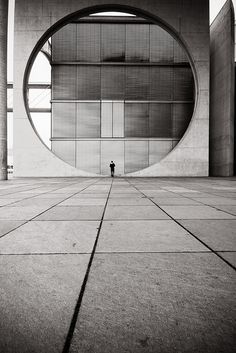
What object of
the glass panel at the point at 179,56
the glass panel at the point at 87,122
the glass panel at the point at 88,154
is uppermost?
the glass panel at the point at 179,56

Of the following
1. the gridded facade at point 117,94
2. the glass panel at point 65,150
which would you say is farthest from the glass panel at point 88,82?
the glass panel at point 65,150

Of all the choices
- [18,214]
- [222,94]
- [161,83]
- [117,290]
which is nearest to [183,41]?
[222,94]

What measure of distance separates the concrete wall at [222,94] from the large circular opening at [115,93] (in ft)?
9.42

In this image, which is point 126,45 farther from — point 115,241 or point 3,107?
point 115,241

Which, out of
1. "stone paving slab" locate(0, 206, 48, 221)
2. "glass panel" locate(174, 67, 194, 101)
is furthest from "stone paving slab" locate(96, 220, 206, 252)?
"glass panel" locate(174, 67, 194, 101)

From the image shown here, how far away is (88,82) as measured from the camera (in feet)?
72.2

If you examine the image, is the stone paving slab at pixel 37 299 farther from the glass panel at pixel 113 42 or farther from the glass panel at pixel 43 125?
the glass panel at pixel 113 42

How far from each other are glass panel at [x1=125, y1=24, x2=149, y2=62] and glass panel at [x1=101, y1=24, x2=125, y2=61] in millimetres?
452

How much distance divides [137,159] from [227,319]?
21.1 m

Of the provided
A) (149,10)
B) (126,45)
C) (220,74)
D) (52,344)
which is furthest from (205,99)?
(52,344)

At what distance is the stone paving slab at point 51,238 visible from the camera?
6.15 feet

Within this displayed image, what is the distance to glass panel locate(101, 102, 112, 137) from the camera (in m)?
21.8

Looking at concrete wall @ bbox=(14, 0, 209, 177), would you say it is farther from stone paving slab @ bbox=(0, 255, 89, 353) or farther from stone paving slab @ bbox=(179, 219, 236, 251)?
stone paving slab @ bbox=(0, 255, 89, 353)

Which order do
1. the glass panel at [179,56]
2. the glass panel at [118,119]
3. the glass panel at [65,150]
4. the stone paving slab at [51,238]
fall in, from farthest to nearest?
the glass panel at [179,56]
the glass panel at [118,119]
the glass panel at [65,150]
the stone paving slab at [51,238]
